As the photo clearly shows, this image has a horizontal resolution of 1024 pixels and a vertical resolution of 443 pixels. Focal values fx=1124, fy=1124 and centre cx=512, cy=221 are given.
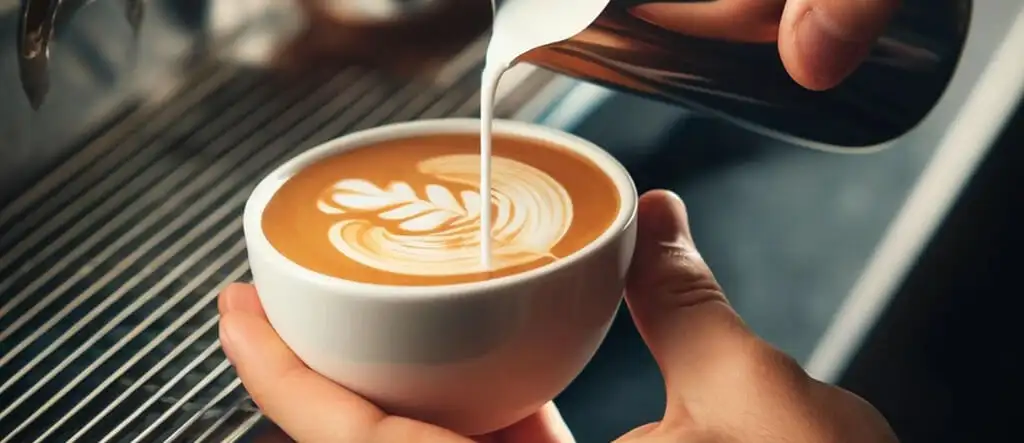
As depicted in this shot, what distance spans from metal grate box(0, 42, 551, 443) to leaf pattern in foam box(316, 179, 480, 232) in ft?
0.27

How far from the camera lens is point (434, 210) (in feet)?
1.37

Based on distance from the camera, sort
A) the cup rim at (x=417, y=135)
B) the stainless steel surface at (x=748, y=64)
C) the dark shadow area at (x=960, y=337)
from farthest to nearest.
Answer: the dark shadow area at (x=960, y=337) < the stainless steel surface at (x=748, y=64) < the cup rim at (x=417, y=135)

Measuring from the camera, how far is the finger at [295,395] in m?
0.36

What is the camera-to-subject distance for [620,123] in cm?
66

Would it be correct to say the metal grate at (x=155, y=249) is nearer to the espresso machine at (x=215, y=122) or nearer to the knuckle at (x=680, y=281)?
the espresso machine at (x=215, y=122)

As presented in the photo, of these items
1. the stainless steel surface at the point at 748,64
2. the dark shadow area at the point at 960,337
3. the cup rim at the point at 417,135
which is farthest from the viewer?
the dark shadow area at the point at 960,337

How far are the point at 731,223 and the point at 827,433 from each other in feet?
0.90

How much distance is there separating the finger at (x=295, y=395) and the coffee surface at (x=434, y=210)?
39 millimetres

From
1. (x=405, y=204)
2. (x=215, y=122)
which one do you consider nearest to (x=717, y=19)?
(x=405, y=204)

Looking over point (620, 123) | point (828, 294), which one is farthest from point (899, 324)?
point (620, 123)

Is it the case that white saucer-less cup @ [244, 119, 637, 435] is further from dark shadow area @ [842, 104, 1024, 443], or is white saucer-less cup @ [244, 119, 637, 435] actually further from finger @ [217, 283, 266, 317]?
dark shadow area @ [842, 104, 1024, 443]

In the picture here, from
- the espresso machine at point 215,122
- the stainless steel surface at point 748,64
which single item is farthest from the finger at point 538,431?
the stainless steel surface at point 748,64

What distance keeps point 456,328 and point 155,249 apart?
0.67 feet

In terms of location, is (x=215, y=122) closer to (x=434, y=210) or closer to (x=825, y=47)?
(x=434, y=210)
